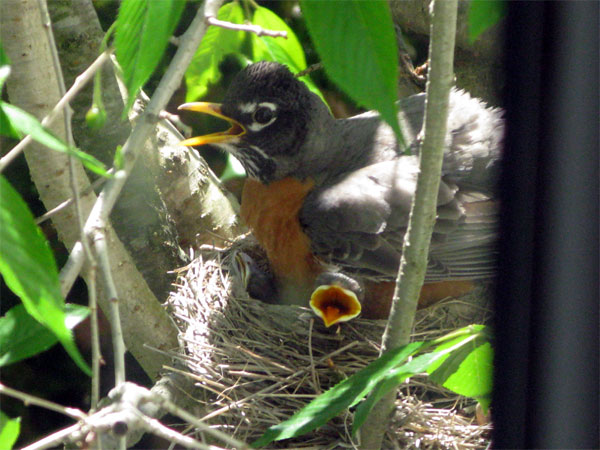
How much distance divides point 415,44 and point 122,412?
2.30 m

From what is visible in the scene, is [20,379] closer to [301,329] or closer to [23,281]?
[301,329]

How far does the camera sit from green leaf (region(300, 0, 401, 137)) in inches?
35.7

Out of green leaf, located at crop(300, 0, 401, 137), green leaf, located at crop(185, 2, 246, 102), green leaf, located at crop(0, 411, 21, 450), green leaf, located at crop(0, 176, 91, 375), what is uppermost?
green leaf, located at crop(300, 0, 401, 137)

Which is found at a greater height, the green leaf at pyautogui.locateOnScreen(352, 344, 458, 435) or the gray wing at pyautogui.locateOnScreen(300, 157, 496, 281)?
the green leaf at pyautogui.locateOnScreen(352, 344, 458, 435)

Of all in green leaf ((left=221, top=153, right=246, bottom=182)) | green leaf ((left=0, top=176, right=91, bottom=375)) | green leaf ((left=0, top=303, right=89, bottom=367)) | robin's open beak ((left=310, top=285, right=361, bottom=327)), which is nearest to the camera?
green leaf ((left=0, top=176, right=91, bottom=375))

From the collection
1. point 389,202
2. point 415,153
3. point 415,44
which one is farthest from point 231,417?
point 415,44

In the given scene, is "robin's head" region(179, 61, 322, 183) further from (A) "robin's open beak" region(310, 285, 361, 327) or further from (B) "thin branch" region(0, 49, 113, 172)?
(B) "thin branch" region(0, 49, 113, 172)

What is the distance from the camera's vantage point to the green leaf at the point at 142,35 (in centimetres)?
91

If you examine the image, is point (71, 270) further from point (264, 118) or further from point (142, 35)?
point (264, 118)

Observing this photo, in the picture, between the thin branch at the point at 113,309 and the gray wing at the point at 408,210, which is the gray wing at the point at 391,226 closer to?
the gray wing at the point at 408,210

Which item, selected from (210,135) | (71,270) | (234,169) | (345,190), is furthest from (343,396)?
(234,169)

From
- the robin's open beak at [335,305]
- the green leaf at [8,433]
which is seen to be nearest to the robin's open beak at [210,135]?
the robin's open beak at [335,305]

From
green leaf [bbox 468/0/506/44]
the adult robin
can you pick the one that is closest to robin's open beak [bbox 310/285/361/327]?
the adult robin

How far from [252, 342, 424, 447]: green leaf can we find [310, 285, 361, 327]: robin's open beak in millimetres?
962
